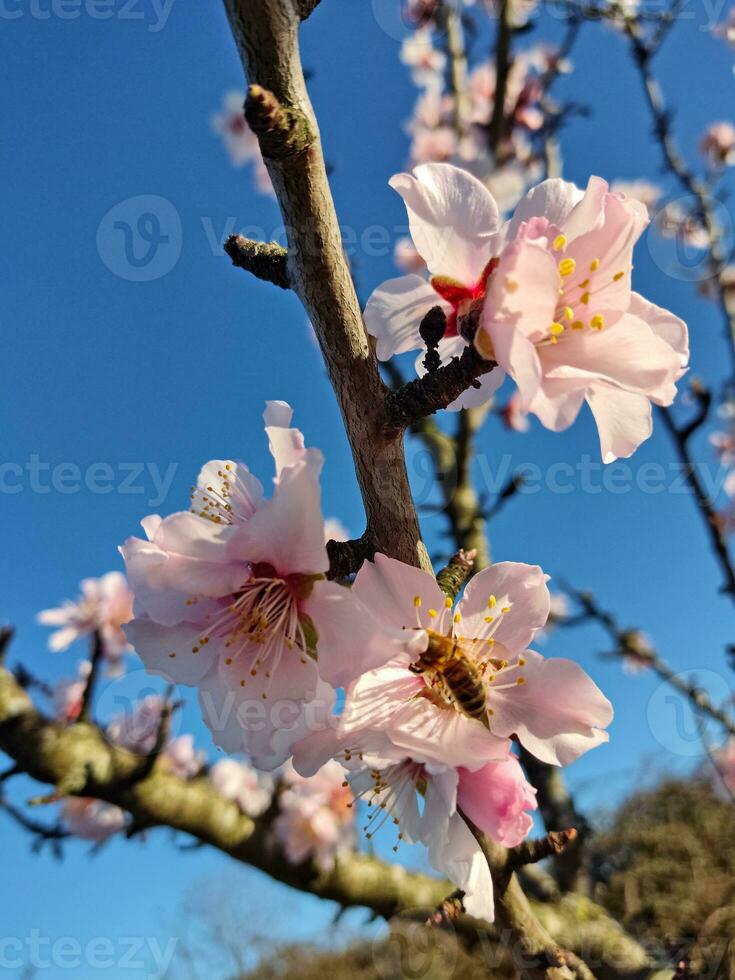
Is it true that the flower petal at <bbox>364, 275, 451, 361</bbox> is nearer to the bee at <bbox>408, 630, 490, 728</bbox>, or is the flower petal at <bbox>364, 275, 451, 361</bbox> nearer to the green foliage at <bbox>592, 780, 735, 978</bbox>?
the bee at <bbox>408, 630, 490, 728</bbox>

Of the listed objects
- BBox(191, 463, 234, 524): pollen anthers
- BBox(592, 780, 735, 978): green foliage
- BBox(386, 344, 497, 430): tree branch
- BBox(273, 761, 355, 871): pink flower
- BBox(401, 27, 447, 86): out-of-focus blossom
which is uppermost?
BBox(401, 27, 447, 86): out-of-focus blossom

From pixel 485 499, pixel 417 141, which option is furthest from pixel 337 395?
pixel 417 141

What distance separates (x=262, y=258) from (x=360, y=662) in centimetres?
47

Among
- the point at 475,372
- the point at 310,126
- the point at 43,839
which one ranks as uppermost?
the point at 310,126

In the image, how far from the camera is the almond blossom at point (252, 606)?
70 centimetres

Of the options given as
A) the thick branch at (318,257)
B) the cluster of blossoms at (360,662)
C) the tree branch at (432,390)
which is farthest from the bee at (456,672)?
the tree branch at (432,390)

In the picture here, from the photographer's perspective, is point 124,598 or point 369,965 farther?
point 369,965

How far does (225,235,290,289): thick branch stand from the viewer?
77cm

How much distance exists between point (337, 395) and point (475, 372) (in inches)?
6.1

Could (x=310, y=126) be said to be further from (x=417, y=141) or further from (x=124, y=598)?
(x=417, y=141)

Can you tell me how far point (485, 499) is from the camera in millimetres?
2756

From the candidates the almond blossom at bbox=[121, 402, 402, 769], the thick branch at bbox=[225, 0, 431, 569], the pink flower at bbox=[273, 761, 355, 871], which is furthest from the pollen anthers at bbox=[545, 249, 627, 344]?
the pink flower at bbox=[273, 761, 355, 871]

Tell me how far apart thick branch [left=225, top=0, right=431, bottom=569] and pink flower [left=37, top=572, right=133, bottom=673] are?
2.91 m

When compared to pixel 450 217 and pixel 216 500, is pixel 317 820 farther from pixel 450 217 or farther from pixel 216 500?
pixel 450 217
